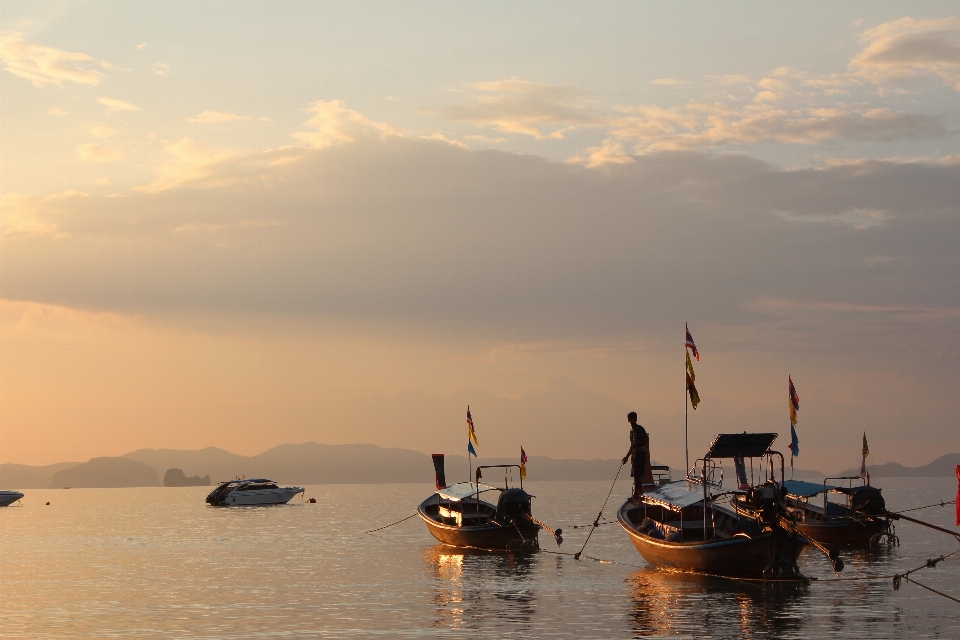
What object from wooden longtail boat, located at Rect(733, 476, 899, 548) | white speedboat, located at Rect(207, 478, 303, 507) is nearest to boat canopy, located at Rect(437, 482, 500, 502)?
wooden longtail boat, located at Rect(733, 476, 899, 548)

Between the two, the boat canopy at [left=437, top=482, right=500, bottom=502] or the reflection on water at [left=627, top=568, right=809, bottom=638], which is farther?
the boat canopy at [left=437, top=482, right=500, bottom=502]

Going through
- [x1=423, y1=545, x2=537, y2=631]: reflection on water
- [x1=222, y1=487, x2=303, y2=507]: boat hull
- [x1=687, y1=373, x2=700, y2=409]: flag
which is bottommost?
[x1=222, y1=487, x2=303, y2=507]: boat hull

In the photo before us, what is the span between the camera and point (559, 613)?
126 ft

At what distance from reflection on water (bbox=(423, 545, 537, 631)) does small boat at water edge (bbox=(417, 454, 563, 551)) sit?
75 cm

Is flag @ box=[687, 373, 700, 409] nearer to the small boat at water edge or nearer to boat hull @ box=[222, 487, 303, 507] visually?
the small boat at water edge

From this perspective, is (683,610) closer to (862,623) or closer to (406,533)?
(862,623)

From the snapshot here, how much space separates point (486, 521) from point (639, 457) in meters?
13.7

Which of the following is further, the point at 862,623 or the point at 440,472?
the point at 440,472

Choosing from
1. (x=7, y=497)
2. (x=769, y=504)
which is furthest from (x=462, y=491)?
(x=7, y=497)

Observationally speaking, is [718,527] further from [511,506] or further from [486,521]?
[486,521]

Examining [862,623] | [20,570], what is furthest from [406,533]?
[862,623]

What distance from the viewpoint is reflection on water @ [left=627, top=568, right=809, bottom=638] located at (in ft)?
114

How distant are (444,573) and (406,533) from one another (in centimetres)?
4034

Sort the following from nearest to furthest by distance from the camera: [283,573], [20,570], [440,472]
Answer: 1. [283,573]
2. [20,570]
3. [440,472]
